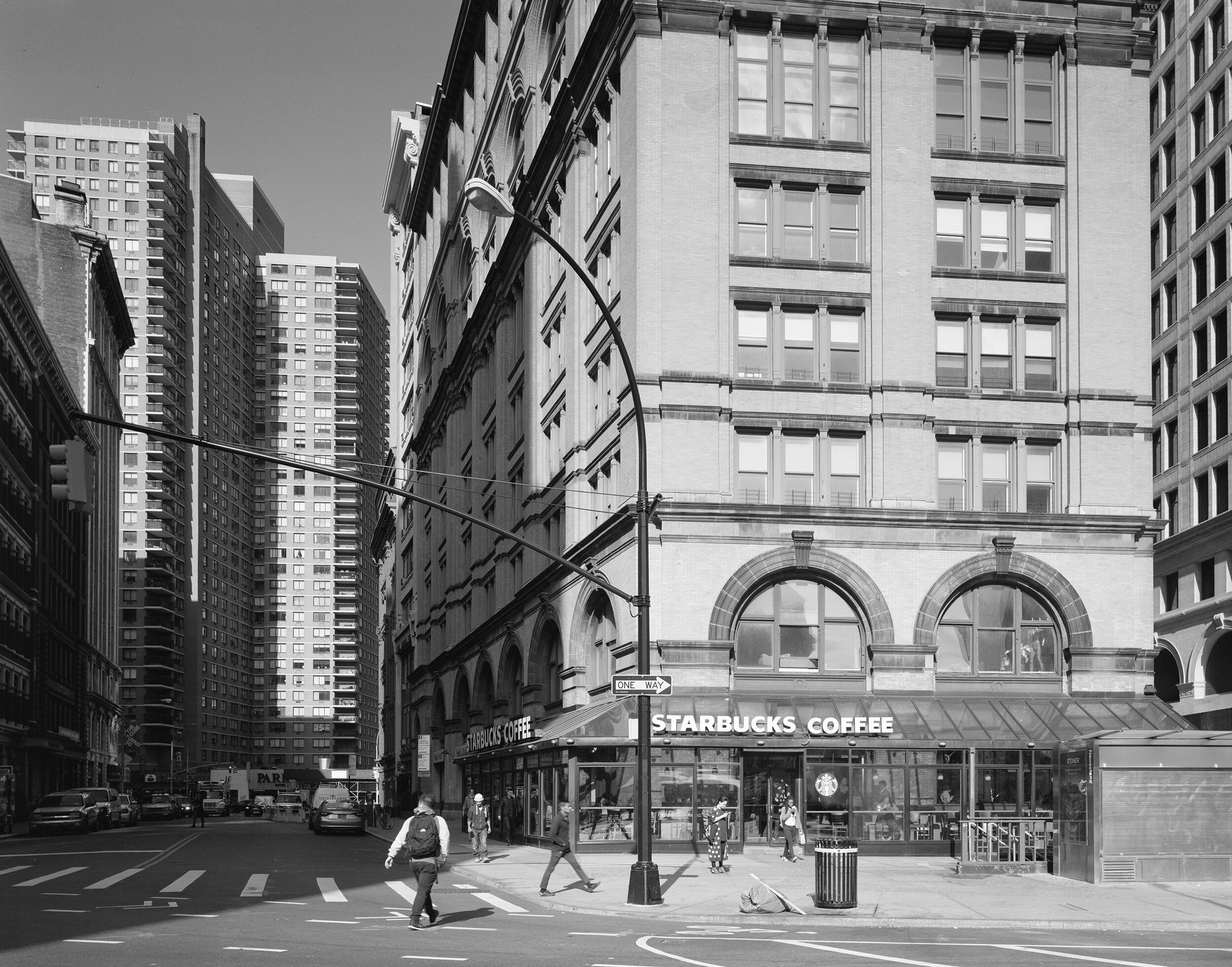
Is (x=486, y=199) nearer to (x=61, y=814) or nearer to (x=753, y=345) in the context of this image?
(x=753, y=345)

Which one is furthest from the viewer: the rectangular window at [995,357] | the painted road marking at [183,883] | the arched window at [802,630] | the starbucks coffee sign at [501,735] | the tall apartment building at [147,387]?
the tall apartment building at [147,387]

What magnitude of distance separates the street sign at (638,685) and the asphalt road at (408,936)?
3544mm

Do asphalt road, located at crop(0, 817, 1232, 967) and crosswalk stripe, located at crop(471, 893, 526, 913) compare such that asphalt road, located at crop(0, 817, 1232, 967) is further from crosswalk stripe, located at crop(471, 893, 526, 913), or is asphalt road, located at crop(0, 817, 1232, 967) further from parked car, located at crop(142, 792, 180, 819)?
parked car, located at crop(142, 792, 180, 819)

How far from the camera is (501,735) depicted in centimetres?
→ 4956

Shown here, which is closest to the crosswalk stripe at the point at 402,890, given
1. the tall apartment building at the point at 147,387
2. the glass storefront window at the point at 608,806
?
the glass storefront window at the point at 608,806

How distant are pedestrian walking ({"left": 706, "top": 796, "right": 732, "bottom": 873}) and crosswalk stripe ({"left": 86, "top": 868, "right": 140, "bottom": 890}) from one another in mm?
11860

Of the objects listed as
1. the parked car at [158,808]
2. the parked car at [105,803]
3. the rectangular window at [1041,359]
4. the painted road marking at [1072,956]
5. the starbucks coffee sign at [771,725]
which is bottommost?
the parked car at [158,808]

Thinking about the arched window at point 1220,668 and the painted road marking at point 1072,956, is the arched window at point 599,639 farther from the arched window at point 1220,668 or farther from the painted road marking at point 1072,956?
the arched window at point 1220,668

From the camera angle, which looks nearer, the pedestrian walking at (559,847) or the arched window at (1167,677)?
the pedestrian walking at (559,847)

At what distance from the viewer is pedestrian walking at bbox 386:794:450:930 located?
20.4 meters

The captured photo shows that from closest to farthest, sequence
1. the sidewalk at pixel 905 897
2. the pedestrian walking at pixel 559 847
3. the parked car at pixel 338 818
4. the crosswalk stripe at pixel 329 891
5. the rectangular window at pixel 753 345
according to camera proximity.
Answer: the sidewalk at pixel 905 897 < the crosswalk stripe at pixel 329 891 < the pedestrian walking at pixel 559 847 < the rectangular window at pixel 753 345 < the parked car at pixel 338 818

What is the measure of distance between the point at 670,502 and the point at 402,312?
82.3 m

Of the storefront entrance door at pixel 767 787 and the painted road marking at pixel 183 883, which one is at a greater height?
the storefront entrance door at pixel 767 787

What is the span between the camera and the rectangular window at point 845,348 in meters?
41.3
